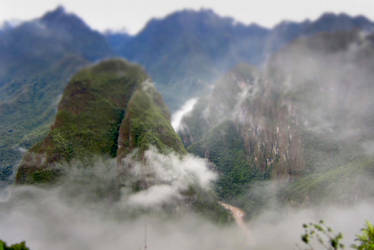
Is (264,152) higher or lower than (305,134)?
lower

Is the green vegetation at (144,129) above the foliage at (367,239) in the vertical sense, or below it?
above

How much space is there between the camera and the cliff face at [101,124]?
380 feet

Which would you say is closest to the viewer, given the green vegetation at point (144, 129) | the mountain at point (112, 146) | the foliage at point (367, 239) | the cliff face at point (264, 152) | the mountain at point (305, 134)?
the foliage at point (367, 239)

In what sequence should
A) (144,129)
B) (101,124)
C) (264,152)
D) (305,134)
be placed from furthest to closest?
1. (264,152)
2. (305,134)
3. (101,124)
4. (144,129)

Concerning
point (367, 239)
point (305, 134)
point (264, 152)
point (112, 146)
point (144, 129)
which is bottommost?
point (367, 239)

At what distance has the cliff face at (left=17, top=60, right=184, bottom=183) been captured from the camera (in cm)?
11575

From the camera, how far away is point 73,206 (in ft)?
355

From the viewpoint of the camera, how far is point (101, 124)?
137m

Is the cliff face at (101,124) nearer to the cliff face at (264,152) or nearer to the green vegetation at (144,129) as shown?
the green vegetation at (144,129)

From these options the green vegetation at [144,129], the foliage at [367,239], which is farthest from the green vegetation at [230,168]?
the foliage at [367,239]

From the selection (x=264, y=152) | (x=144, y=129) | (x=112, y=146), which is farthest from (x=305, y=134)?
(x=112, y=146)

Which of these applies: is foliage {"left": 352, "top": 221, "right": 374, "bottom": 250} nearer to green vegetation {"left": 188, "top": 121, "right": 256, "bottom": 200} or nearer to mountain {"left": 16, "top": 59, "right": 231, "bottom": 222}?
mountain {"left": 16, "top": 59, "right": 231, "bottom": 222}

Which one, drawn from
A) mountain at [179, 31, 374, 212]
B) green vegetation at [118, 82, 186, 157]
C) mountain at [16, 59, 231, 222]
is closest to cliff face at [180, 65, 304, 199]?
mountain at [179, 31, 374, 212]

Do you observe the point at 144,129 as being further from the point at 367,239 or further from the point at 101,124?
the point at 367,239
